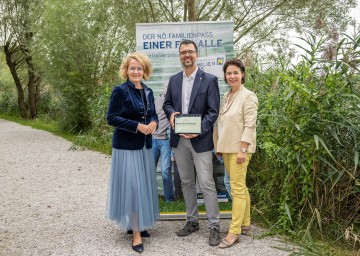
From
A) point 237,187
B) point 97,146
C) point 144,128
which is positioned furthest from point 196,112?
point 97,146

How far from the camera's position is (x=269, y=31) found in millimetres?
12148

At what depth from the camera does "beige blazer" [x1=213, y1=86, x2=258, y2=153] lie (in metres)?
3.77

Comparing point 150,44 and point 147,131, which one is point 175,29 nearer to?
point 150,44

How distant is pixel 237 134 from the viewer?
384cm

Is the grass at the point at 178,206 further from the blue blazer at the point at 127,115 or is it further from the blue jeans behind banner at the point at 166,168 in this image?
the blue blazer at the point at 127,115

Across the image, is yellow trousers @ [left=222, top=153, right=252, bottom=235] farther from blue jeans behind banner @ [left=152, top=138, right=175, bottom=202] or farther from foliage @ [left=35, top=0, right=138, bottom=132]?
foliage @ [left=35, top=0, right=138, bottom=132]

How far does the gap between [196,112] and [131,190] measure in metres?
0.97

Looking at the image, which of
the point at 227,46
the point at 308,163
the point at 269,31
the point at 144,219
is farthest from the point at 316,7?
the point at 144,219

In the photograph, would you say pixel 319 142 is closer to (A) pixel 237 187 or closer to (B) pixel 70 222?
(A) pixel 237 187

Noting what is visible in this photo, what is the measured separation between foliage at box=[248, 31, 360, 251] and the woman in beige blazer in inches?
14.2

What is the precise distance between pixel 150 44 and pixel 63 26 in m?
9.88

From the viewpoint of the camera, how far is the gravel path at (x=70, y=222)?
3967 mm

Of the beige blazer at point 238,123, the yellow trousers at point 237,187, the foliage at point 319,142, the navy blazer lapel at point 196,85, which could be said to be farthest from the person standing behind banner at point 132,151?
the foliage at point 319,142

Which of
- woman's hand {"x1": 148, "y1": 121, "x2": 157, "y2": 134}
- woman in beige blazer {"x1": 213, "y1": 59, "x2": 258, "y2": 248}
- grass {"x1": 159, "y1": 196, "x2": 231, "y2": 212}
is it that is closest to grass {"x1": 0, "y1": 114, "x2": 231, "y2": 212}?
grass {"x1": 159, "y1": 196, "x2": 231, "y2": 212}
